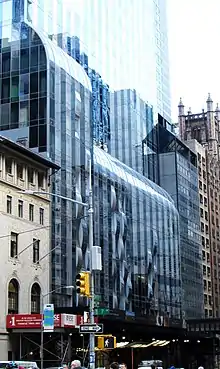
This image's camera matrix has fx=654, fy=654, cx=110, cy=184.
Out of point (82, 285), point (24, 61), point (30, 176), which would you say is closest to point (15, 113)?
point (24, 61)

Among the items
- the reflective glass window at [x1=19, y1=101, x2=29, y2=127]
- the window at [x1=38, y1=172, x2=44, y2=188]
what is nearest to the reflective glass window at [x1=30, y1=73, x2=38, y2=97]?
the reflective glass window at [x1=19, y1=101, x2=29, y2=127]

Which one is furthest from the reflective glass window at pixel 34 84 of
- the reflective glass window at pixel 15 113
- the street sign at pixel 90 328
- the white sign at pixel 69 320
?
the street sign at pixel 90 328

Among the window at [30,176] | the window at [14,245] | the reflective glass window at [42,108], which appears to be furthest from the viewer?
the reflective glass window at [42,108]

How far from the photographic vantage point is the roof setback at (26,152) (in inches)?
2004

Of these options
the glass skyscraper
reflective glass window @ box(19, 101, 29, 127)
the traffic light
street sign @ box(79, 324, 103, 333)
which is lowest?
street sign @ box(79, 324, 103, 333)

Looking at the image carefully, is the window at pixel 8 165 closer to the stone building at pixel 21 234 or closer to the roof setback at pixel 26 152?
the stone building at pixel 21 234

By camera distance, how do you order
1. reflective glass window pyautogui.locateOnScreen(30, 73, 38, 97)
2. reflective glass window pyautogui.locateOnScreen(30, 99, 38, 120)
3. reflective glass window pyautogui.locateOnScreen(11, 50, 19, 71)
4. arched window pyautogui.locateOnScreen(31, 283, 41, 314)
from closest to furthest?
arched window pyautogui.locateOnScreen(31, 283, 41, 314), reflective glass window pyautogui.locateOnScreen(30, 99, 38, 120), reflective glass window pyautogui.locateOnScreen(30, 73, 38, 97), reflective glass window pyautogui.locateOnScreen(11, 50, 19, 71)

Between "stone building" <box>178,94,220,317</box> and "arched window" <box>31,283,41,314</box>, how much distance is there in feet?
231

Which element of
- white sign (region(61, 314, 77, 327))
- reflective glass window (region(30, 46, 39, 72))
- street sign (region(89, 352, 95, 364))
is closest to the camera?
street sign (region(89, 352, 95, 364))

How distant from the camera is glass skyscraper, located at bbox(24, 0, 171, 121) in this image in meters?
69.7

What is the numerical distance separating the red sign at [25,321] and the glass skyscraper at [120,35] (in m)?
30.9

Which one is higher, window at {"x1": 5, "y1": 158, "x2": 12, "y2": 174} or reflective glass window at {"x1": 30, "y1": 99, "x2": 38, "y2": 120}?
reflective glass window at {"x1": 30, "y1": 99, "x2": 38, "y2": 120}

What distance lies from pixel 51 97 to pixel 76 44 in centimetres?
1365

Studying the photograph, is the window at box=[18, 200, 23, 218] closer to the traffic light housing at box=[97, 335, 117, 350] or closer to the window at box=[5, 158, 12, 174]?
the window at box=[5, 158, 12, 174]
